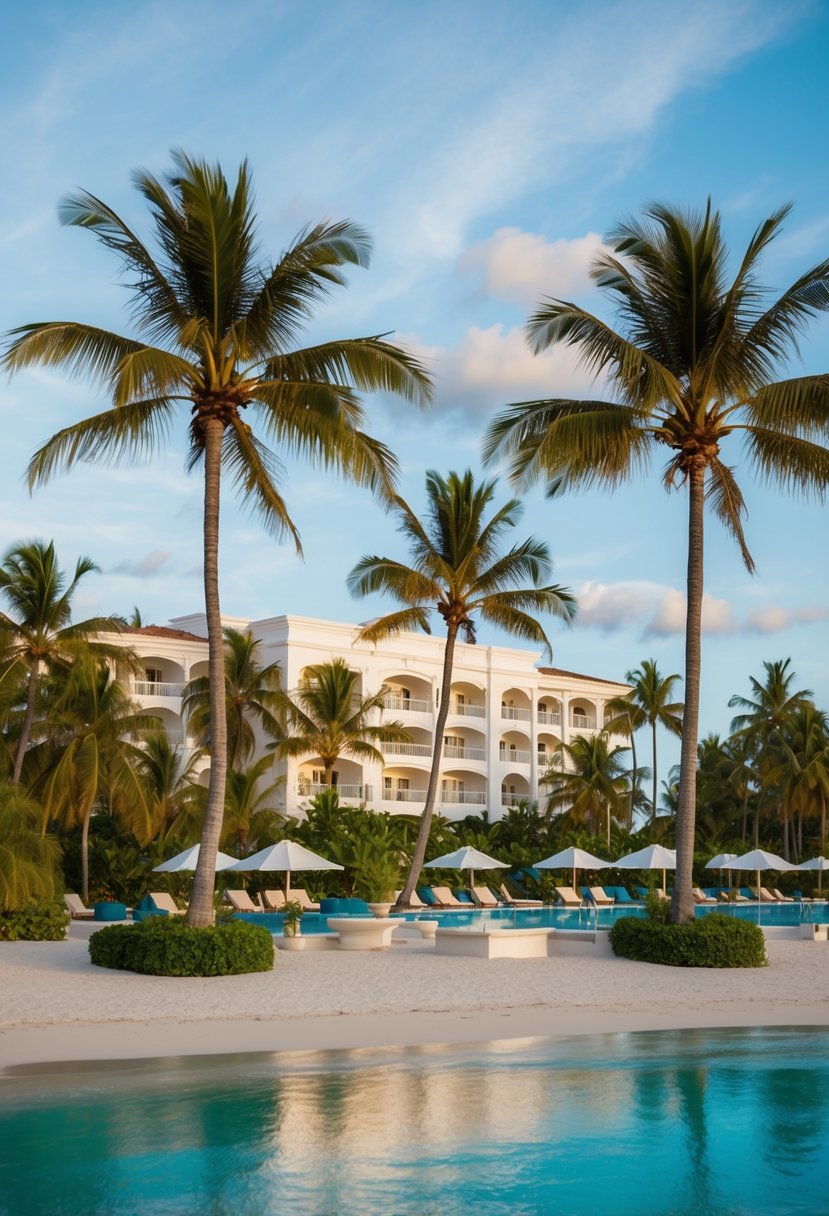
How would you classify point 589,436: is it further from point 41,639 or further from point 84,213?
point 41,639

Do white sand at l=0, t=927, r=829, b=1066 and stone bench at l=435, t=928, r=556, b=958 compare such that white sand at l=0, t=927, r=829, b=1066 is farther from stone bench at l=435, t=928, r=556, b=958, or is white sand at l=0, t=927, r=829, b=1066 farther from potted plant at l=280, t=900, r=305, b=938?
potted plant at l=280, t=900, r=305, b=938

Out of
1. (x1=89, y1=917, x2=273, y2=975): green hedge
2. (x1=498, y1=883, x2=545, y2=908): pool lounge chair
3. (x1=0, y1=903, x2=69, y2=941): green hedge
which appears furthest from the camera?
(x1=498, y1=883, x2=545, y2=908): pool lounge chair

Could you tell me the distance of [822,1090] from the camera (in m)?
10.6

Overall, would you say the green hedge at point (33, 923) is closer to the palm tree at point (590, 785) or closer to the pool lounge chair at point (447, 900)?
the pool lounge chair at point (447, 900)

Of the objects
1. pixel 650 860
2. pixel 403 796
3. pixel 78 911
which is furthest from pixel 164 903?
pixel 403 796

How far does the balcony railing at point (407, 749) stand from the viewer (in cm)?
5159

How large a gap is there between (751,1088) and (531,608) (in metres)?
19.6

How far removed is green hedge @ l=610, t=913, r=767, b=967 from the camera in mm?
18969

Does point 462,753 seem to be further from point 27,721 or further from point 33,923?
point 33,923

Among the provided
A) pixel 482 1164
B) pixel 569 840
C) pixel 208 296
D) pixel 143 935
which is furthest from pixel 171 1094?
pixel 569 840

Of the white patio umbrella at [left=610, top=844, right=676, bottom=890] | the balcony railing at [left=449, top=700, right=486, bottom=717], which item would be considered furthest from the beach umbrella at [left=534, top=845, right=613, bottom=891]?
the balcony railing at [left=449, top=700, right=486, bottom=717]

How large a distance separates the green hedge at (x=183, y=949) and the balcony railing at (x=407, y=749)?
33772 mm

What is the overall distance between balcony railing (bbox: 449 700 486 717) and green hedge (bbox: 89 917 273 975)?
125 feet

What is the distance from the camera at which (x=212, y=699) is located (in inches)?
698
